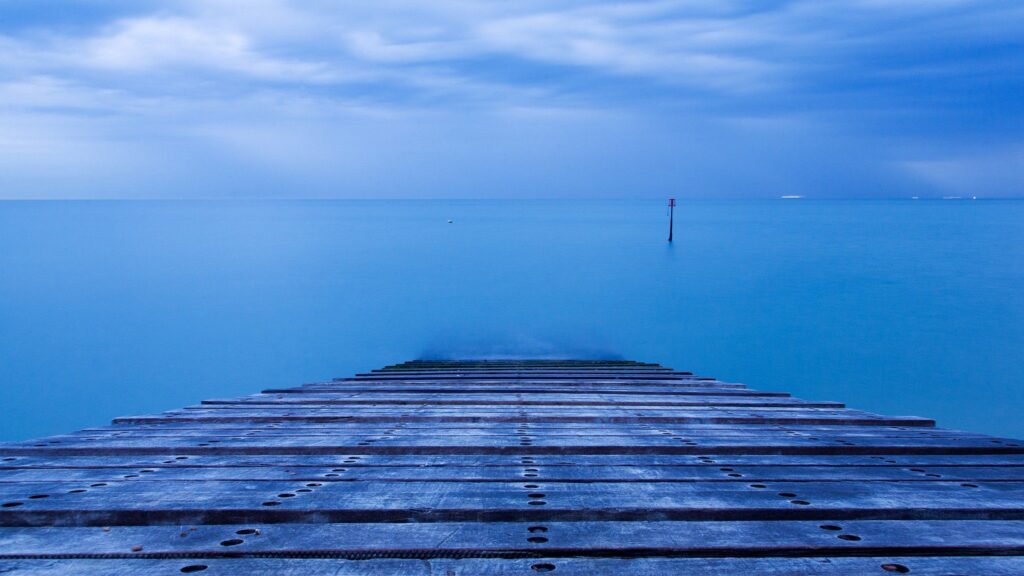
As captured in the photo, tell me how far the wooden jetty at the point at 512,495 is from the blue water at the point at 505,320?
1319 centimetres

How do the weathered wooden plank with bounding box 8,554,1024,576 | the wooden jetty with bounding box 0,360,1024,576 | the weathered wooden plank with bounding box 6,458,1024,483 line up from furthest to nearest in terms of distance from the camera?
the weathered wooden plank with bounding box 6,458,1024,483 < the wooden jetty with bounding box 0,360,1024,576 < the weathered wooden plank with bounding box 8,554,1024,576

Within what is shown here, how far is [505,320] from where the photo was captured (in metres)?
24.8

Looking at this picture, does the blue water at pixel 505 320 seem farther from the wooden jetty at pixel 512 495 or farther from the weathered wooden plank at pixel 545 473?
the weathered wooden plank at pixel 545 473

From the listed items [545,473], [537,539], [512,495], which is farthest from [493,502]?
[545,473]

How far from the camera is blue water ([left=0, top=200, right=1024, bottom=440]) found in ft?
57.4

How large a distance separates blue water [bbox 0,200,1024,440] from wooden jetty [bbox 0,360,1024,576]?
13186mm

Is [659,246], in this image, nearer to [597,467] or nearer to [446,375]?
[446,375]

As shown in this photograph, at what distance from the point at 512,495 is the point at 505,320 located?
21990 mm

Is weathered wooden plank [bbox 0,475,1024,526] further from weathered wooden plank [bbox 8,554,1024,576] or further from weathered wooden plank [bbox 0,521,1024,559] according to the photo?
weathered wooden plank [bbox 8,554,1024,576]

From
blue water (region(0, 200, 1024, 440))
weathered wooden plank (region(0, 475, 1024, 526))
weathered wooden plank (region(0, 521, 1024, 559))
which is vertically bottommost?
blue water (region(0, 200, 1024, 440))

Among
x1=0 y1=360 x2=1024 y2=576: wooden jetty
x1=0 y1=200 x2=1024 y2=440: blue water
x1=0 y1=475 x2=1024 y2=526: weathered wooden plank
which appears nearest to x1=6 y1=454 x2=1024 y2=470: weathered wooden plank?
x1=0 y1=360 x2=1024 y2=576: wooden jetty

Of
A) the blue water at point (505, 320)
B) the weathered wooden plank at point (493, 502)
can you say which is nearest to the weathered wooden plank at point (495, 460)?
the weathered wooden plank at point (493, 502)

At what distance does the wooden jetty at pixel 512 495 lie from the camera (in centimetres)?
216

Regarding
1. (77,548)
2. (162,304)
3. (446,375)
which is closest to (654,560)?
(77,548)
